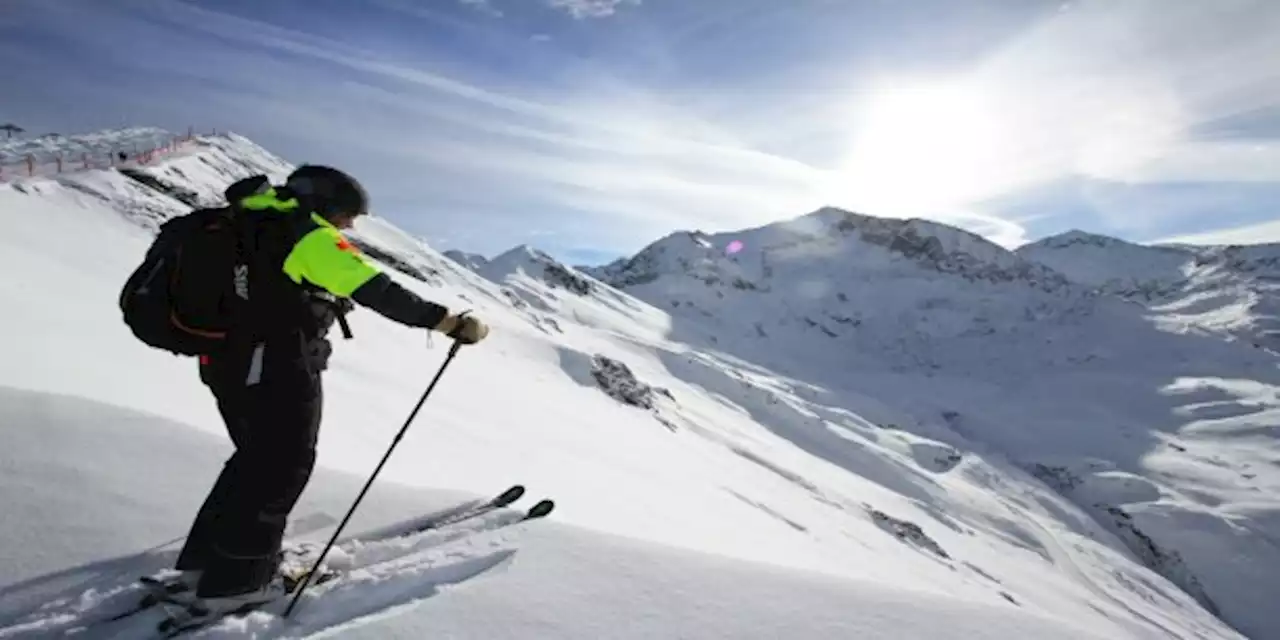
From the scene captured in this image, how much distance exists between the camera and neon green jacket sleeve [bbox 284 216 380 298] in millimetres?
4023

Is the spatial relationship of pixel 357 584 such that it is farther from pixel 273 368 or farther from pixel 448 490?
pixel 448 490

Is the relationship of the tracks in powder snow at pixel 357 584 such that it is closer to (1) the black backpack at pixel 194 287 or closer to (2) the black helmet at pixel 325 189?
(1) the black backpack at pixel 194 287

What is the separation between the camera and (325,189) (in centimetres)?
452

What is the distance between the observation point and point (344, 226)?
15.6 feet

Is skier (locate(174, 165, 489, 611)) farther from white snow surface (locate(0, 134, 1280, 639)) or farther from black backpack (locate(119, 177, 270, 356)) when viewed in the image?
white snow surface (locate(0, 134, 1280, 639))

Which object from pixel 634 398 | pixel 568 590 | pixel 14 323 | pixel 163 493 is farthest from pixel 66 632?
pixel 634 398

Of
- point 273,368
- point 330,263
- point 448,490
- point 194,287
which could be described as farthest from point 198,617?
point 448,490

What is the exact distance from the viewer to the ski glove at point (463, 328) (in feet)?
14.0

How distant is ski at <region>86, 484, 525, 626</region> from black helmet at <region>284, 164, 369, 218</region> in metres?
2.10

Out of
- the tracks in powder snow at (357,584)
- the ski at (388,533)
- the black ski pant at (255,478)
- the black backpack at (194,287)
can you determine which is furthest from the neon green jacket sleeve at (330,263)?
the ski at (388,533)

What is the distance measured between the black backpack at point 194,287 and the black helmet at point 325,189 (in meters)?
0.38

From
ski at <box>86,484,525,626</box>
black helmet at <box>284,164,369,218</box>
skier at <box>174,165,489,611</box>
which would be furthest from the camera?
black helmet at <box>284,164,369,218</box>

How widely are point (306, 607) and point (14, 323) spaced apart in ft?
23.5

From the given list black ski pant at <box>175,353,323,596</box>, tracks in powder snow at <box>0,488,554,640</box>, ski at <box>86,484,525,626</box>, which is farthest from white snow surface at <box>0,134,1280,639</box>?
black ski pant at <box>175,353,323,596</box>
